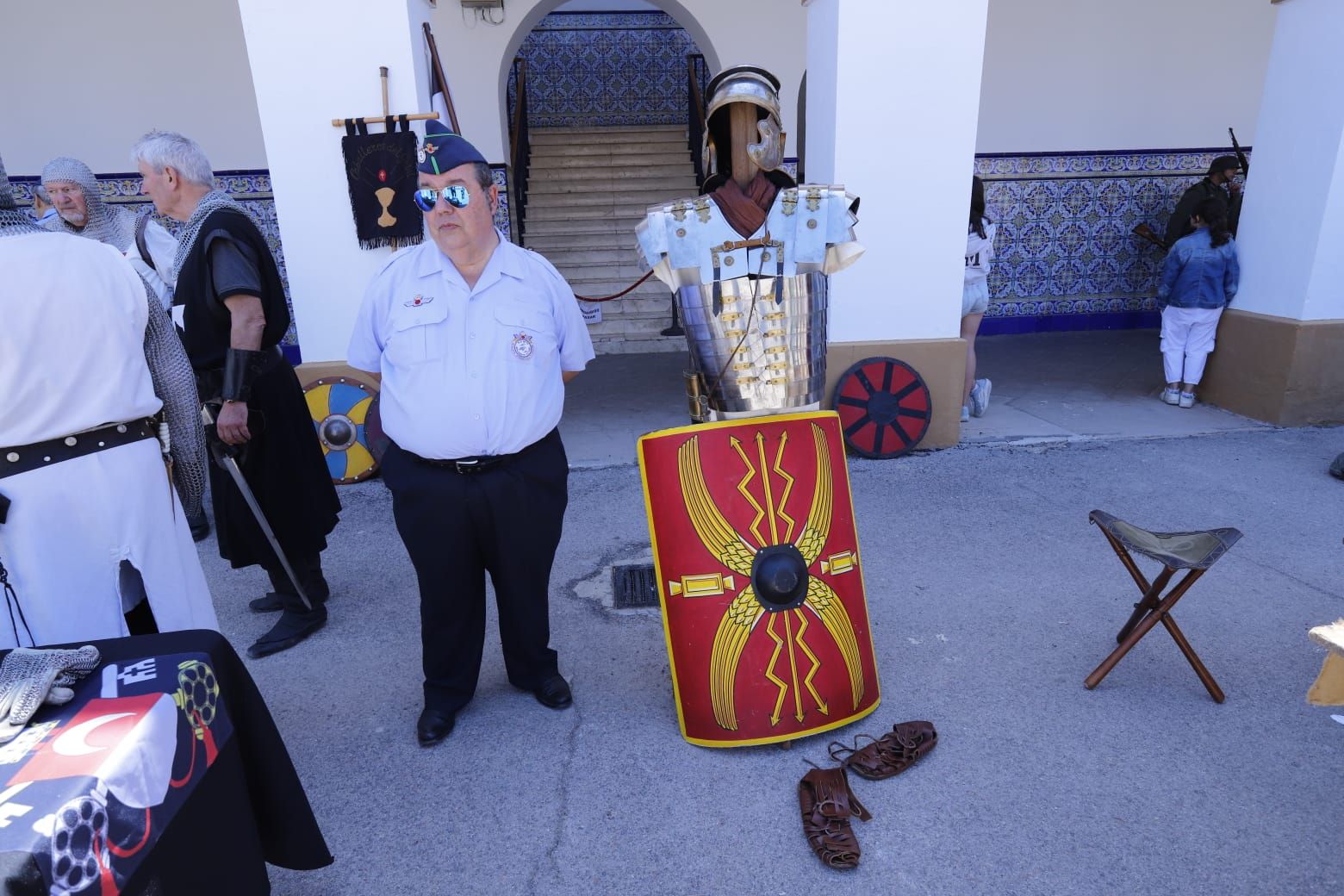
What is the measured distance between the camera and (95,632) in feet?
6.16

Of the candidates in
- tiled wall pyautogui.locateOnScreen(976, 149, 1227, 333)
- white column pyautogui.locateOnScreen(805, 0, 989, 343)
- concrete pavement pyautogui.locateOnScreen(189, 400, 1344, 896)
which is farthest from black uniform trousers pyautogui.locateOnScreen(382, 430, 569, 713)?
tiled wall pyautogui.locateOnScreen(976, 149, 1227, 333)

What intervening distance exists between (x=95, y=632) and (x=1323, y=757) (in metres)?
3.23

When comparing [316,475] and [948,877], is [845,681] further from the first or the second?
[316,475]

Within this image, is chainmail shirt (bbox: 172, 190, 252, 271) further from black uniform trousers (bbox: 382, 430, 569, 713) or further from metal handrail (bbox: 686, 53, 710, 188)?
metal handrail (bbox: 686, 53, 710, 188)

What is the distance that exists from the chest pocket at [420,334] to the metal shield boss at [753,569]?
1.98ft

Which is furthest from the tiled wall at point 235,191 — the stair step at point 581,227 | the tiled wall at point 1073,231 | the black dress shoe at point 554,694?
the black dress shoe at point 554,694

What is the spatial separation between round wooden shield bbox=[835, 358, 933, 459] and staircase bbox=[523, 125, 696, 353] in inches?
117

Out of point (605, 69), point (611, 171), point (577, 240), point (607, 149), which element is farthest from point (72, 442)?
point (605, 69)

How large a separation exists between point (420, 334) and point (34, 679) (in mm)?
1124

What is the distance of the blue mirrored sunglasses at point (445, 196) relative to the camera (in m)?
2.08

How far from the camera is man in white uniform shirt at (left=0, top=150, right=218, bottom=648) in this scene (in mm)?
1716

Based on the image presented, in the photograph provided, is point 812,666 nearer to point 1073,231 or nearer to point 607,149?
point 1073,231

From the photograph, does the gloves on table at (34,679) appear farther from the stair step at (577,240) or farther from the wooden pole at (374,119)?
Result: the stair step at (577,240)

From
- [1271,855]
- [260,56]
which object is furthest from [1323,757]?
[260,56]
